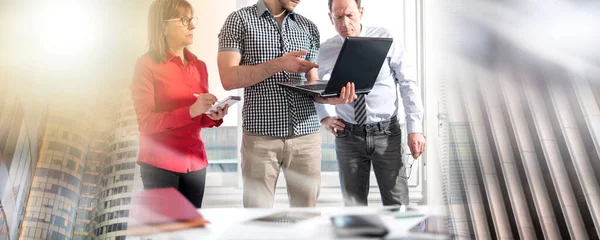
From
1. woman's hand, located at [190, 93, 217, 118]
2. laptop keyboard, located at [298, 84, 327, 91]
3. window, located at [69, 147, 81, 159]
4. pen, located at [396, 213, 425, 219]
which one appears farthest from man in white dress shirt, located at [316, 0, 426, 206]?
window, located at [69, 147, 81, 159]

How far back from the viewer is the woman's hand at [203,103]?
98 cm

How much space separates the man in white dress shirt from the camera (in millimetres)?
1164

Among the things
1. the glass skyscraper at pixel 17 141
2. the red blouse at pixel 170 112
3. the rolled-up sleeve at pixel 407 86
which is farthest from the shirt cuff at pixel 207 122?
the rolled-up sleeve at pixel 407 86

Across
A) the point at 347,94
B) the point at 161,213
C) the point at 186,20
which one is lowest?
the point at 161,213

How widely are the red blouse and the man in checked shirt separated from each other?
0.27ft

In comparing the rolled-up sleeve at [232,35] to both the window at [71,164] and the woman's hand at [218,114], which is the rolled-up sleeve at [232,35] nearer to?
the woman's hand at [218,114]

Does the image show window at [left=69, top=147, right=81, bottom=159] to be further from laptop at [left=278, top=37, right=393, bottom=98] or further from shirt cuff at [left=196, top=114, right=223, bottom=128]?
laptop at [left=278, top=37, right=393, bottom=98]

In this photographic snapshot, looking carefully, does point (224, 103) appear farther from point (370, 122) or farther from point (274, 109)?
point (370, 122)

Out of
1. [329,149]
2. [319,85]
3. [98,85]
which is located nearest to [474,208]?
[329,149]

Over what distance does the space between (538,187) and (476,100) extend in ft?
1.40

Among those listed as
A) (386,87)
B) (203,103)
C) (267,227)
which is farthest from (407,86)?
(267,227)

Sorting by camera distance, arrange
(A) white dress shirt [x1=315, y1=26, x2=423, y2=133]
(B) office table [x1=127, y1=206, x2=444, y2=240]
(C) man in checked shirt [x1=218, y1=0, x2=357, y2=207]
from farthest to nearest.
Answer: (A) white dress shirt [x1=315, y1=26, x2=423, y2=133] < (C) man in checked shirt [x1=218, y1=0, x2=357, y2=207] < (B) office table [x1=127, y1=206, x2=444, y2=240]

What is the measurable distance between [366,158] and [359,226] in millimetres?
494

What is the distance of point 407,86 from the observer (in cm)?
121
